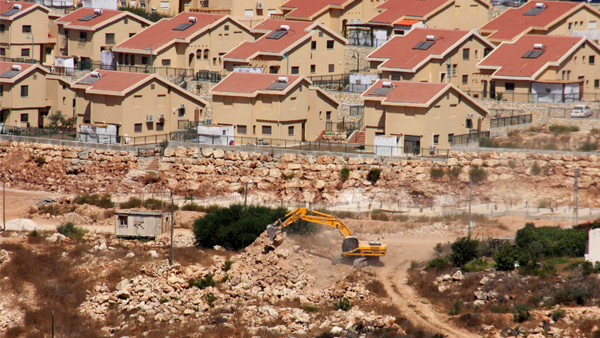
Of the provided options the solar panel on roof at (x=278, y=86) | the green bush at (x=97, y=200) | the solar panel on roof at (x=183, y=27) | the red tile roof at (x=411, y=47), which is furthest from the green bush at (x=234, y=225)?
the solar panel on roof at (x=183, y=27)

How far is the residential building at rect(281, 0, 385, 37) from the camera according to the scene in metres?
93.7

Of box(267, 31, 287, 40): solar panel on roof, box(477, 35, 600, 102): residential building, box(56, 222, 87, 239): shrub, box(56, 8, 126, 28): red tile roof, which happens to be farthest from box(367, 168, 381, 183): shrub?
box(56, 8, 126, 28): red tile roof

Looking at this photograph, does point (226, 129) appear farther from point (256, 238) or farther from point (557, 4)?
point (557, 4)

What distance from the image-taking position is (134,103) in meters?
75.9

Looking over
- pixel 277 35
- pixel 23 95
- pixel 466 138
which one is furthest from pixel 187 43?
pixel 466 138

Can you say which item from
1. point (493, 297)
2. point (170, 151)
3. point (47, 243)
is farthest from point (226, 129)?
point (493, 297)

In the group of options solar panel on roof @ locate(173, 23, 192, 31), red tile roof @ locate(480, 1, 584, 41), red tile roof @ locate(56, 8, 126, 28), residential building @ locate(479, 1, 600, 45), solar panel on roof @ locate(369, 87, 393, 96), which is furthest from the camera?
red tile roof @ locate(56, 8, 126, 28)

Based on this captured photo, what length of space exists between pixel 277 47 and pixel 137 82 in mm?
11905

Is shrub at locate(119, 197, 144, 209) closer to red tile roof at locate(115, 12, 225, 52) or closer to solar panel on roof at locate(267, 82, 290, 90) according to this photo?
solar panel on roof at locate(267, 82, 290, 90)

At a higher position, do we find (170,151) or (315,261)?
(170,151)

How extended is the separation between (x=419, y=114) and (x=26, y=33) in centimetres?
3664

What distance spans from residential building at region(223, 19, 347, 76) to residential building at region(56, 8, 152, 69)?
11323 mm

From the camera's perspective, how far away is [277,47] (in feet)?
275

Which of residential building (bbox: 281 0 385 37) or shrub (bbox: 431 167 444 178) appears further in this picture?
residential building (bbox: 281 0 385 37)
